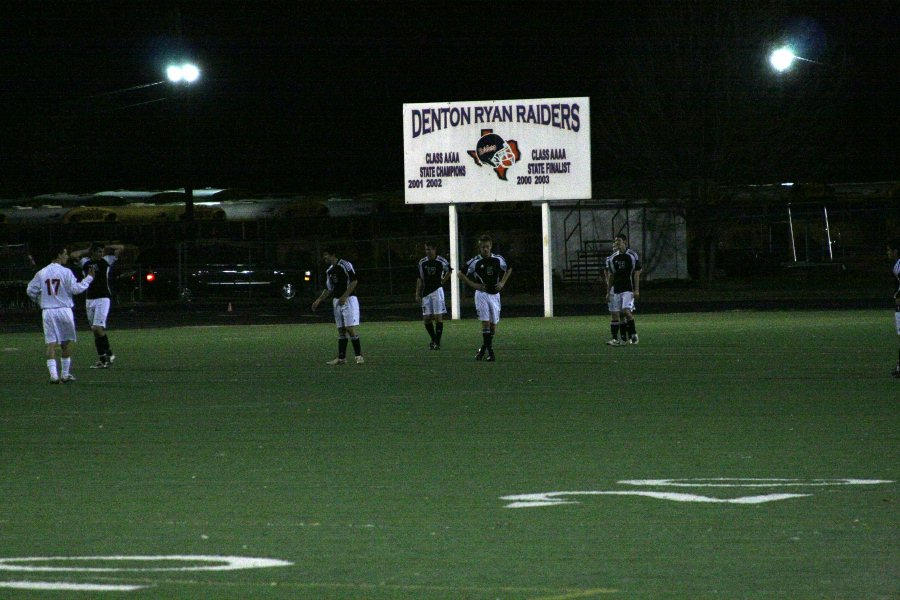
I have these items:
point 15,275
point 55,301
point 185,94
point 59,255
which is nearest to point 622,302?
point 59,255

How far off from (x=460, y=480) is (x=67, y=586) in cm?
391

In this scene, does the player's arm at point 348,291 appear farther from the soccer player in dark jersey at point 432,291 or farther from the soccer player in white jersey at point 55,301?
the soccer player in white jersey at point 55,301

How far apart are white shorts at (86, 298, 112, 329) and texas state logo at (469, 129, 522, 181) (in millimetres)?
17406

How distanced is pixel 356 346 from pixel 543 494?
12941 millimetres

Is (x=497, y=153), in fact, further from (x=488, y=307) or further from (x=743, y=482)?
(x=743, y=482)

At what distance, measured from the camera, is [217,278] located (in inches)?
1870

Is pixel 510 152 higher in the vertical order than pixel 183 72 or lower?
lower

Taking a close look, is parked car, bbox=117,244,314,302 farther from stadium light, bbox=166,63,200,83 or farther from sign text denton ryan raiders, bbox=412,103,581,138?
sign text denton ryan raiders, bbox=412,103,581,138

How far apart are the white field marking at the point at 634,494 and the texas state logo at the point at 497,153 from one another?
2952 cm

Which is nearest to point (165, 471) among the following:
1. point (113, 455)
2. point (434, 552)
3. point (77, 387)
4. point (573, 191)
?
point (113, 455)

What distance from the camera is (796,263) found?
169 feet

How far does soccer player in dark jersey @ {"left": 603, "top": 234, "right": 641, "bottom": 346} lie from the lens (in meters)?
25.7

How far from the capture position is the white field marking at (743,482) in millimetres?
9938

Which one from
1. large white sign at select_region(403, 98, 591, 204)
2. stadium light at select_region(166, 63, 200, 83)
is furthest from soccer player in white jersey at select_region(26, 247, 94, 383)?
stadium light at select_region(166, 63, 200, 83)
